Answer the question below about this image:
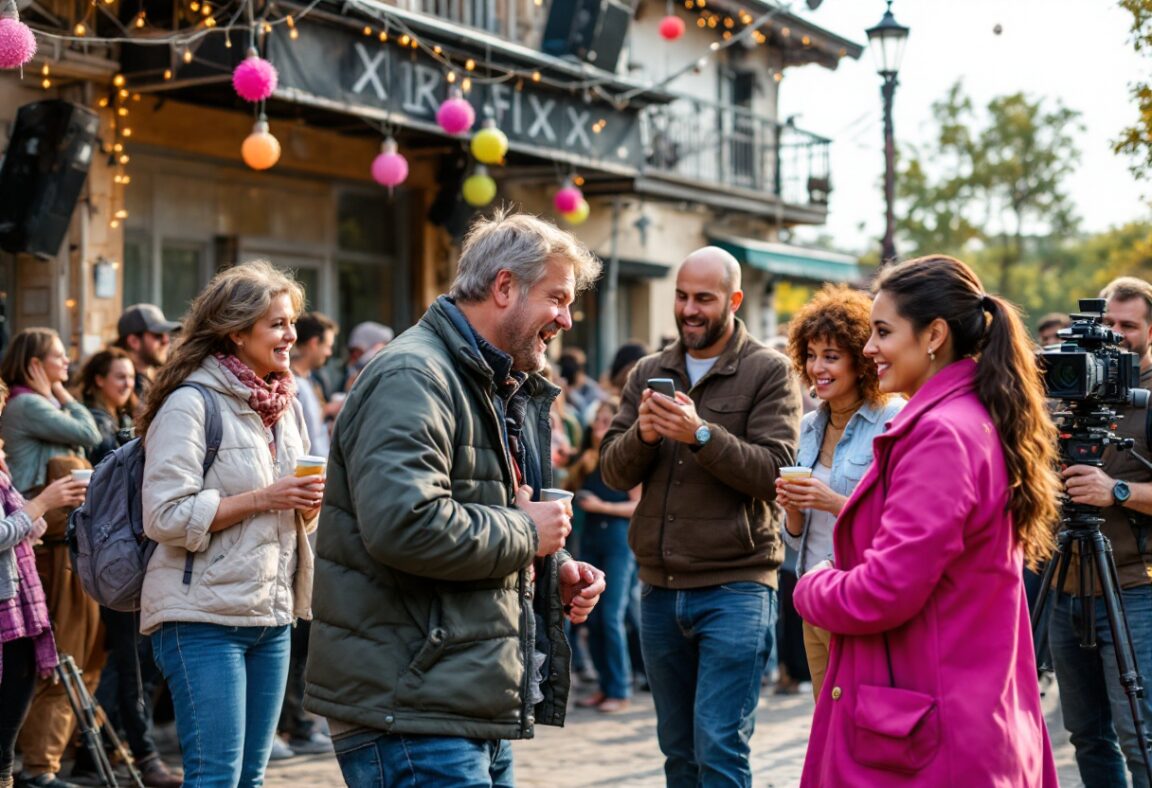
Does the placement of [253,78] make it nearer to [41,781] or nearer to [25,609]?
[25,609]

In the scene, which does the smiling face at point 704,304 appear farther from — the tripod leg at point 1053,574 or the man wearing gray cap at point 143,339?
the man wearing gray cap at point 143,339

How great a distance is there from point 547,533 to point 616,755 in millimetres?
4689

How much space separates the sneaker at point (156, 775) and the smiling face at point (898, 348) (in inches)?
Answer: 186

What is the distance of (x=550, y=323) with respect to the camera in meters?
3.63

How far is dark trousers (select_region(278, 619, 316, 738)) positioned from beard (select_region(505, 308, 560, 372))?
15.8 ft

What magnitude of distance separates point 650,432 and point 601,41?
10.0 meters

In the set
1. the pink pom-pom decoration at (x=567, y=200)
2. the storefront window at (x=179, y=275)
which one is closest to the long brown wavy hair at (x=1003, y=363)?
the storefront window at (x=179, y=275)

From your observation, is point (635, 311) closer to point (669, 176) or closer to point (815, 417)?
point (669, 176)

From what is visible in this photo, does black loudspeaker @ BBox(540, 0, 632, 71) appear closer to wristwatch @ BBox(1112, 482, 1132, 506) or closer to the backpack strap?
wristwatch @ BBox(1112, 482, 1132, 506)

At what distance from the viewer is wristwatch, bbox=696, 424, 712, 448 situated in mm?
5145

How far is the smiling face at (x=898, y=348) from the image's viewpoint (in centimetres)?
364

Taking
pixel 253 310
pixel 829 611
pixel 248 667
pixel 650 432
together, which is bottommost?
pixel 248 667

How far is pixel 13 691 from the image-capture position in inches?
238

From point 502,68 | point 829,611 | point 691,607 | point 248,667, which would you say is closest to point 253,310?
point 248,667
